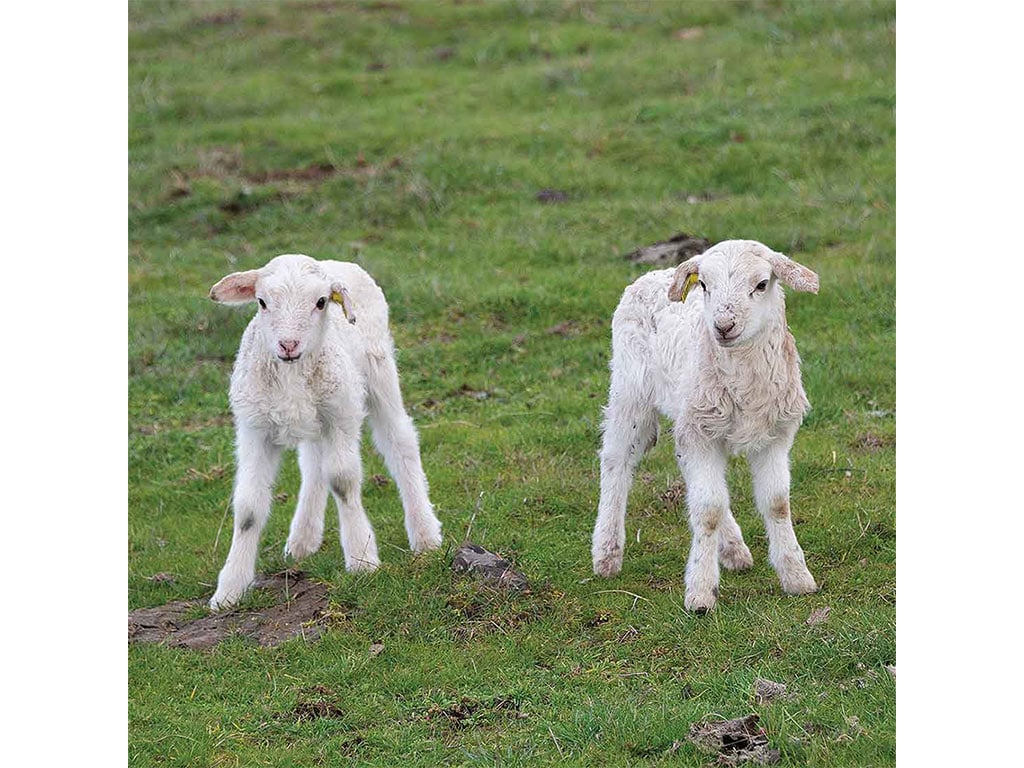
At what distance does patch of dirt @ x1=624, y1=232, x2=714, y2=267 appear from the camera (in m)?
13.4

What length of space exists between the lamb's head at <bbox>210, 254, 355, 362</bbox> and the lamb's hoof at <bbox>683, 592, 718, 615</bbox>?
7.96 feet

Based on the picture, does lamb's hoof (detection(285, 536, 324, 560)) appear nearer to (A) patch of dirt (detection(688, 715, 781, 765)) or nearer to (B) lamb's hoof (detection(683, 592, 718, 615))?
(B) lamb's hoof (detection(683, 592, 718, 615))

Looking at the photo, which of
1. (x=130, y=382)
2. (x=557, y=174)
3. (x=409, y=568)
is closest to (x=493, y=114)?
(x=557, y=174)

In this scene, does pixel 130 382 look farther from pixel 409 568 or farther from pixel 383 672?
pixel 383 672

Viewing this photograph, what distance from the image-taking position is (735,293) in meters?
7.29

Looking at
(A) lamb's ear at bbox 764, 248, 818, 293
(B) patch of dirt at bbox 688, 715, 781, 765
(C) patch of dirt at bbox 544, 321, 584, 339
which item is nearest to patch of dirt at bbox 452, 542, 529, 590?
(B) patch of dirt at bbox 688, 715, 781, 765

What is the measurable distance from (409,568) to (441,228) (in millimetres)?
7540

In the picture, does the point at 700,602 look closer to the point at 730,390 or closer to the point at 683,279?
the point at 730,390

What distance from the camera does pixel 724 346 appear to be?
293 inches

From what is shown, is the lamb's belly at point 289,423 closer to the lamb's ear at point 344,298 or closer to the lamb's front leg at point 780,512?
the lamb's ear at point 344,298

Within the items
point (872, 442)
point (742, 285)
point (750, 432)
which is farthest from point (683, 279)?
point (872, 442)

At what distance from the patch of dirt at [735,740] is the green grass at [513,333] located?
0.09 m

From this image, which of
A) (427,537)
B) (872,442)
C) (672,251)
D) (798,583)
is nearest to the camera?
(798,583)

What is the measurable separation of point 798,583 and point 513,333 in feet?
17.6
